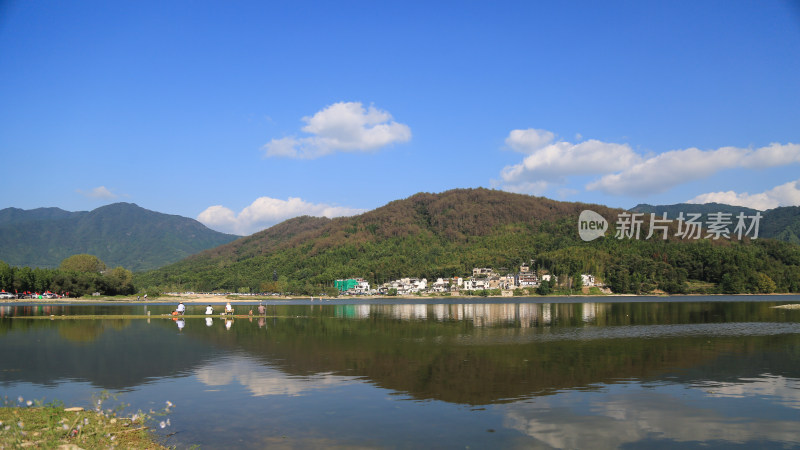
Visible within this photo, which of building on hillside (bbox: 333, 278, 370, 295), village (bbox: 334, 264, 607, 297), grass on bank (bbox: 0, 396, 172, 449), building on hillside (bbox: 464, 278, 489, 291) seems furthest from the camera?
building on hillside (bbox: 333, 278, 370, 295)

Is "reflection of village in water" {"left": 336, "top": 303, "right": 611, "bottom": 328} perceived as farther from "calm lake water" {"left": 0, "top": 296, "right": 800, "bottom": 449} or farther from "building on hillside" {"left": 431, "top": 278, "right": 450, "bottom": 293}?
"building on hillside" {"left": 431, "top": 278, "right": 450, "bottom": 293}

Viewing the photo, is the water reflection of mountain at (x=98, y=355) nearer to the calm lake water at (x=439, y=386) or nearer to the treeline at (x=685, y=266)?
the calm lake water at (x=439, y=386)

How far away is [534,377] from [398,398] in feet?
21.1

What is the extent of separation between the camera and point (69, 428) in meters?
11.8

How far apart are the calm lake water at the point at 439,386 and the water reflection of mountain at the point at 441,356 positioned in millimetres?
121

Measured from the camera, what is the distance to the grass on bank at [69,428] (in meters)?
11.4

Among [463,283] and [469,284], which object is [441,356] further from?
[463,283]

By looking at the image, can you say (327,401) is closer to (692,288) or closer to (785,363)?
(785,363)

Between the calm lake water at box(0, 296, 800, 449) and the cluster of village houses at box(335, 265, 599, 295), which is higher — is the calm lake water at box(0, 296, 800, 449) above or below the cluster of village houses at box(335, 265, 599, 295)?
above

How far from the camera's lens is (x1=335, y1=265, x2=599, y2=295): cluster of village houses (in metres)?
159

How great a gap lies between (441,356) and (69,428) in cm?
1808

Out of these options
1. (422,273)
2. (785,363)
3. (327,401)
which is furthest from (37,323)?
(422,273)

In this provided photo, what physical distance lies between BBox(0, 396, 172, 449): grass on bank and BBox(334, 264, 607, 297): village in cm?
14122

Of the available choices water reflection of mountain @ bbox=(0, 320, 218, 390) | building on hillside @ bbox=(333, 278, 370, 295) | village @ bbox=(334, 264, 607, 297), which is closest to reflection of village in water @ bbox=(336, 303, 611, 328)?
water reflection of mountain @ bbox=(0, 320, 218, 390)
